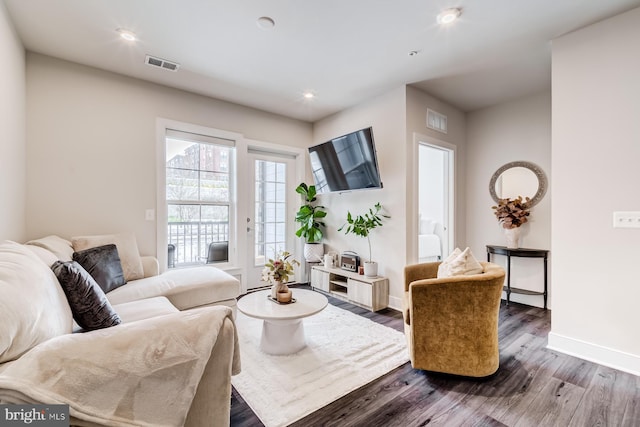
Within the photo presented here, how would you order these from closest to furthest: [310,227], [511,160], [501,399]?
[501,399] < [511,160] < [310,227]

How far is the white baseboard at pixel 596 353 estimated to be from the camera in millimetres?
2047

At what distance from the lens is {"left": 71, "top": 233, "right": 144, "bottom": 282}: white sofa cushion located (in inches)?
102

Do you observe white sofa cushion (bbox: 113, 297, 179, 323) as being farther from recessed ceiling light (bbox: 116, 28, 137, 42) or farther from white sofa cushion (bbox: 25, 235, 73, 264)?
recessed ceiling light (bbox: 116, 28, 137, 42)

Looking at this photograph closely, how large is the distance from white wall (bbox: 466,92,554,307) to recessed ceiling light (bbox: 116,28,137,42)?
4.24 m

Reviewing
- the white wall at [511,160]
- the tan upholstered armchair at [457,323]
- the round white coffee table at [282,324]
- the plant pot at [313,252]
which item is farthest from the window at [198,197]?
the white wall at [511,160]

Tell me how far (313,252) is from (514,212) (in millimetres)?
2772

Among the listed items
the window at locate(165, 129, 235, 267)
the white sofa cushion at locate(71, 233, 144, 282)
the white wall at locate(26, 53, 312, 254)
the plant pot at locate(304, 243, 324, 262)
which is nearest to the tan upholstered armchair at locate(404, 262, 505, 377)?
the plant pot at locate(304, 243, 324, 262)

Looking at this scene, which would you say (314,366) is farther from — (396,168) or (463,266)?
(396,168)

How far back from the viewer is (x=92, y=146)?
289 cm

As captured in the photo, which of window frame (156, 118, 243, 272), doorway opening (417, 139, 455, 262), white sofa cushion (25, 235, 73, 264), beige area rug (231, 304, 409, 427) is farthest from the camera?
doorway opening (417, 139, 455, 262)

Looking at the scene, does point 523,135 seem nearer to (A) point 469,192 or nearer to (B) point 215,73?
(A) point 469,192

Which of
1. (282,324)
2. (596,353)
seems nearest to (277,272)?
(282,324)

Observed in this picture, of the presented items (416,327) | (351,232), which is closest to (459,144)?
(351,232)

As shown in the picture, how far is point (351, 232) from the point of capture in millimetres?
4008
